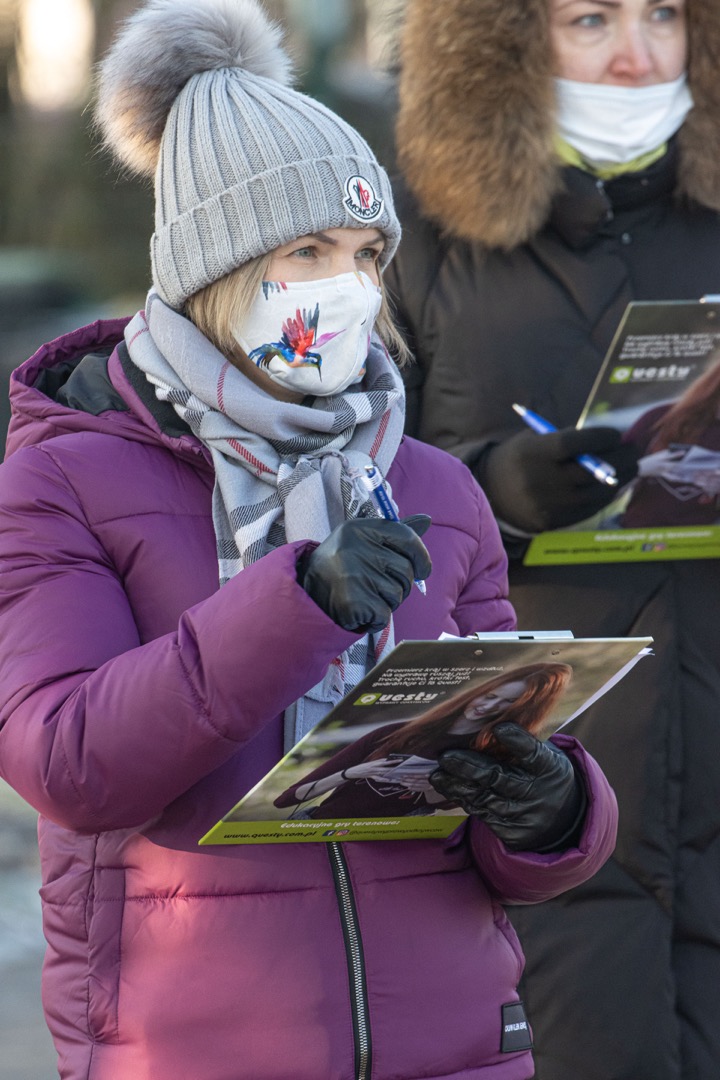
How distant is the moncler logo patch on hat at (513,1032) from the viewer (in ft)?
7.16

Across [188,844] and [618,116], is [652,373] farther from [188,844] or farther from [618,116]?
[188,844]

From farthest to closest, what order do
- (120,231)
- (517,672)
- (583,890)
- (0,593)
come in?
1. (120,231)
2. (583,890)
3. (0,593)
4. (517,672)

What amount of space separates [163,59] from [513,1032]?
1.51 metres

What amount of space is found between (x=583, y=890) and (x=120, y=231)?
32.0 feet

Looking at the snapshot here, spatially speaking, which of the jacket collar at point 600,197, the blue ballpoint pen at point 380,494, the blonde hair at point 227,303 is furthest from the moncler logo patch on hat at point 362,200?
the jacket collar at point 600,197

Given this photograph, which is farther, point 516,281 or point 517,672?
point 516,281

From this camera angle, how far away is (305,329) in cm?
239

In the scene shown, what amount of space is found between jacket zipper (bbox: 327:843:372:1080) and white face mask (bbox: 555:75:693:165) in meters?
1.74

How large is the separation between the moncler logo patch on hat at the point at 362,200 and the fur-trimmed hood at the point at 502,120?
830 millimetres

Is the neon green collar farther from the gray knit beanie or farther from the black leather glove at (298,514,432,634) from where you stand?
the black leather glove at (298,514,432,634)

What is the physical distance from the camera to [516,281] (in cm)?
332

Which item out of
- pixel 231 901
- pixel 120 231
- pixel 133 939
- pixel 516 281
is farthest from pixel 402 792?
pixel 120 231

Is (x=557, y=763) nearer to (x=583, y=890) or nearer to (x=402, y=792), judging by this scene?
(x=402, y=792)

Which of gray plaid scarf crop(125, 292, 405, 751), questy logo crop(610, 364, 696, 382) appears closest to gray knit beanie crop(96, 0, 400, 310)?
gray plaid scarf crop(125, 292, 405, 751)
